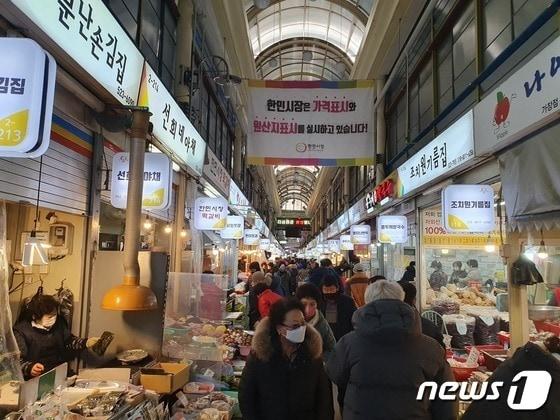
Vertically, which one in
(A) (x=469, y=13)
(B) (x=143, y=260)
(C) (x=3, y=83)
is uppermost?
(A) (x=469, y=13)

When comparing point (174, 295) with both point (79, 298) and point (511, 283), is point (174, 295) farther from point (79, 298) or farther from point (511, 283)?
point (511, 283)

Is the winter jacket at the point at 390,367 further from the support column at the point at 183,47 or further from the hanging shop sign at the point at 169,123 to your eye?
the support column at the point at 183,47

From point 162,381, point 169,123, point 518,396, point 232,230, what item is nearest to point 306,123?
point 169,123

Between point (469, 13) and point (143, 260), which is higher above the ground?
point (469, 13)

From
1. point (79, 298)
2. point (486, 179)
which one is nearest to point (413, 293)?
point (486, 179)

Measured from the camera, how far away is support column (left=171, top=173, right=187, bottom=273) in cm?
847

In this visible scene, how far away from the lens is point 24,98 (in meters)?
2.17

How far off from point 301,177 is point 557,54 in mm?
45894

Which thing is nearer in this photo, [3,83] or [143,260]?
[3,83]

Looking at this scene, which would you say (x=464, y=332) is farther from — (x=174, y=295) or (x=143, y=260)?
(x=143, y=260)

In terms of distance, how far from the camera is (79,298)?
498 centimetres

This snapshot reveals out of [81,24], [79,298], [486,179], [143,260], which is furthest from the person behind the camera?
[486,179]

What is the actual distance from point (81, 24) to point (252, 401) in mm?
2995

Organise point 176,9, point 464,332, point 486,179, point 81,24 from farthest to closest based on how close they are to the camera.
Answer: point 176,9, point 464,332, point 486,179, point 81,24
